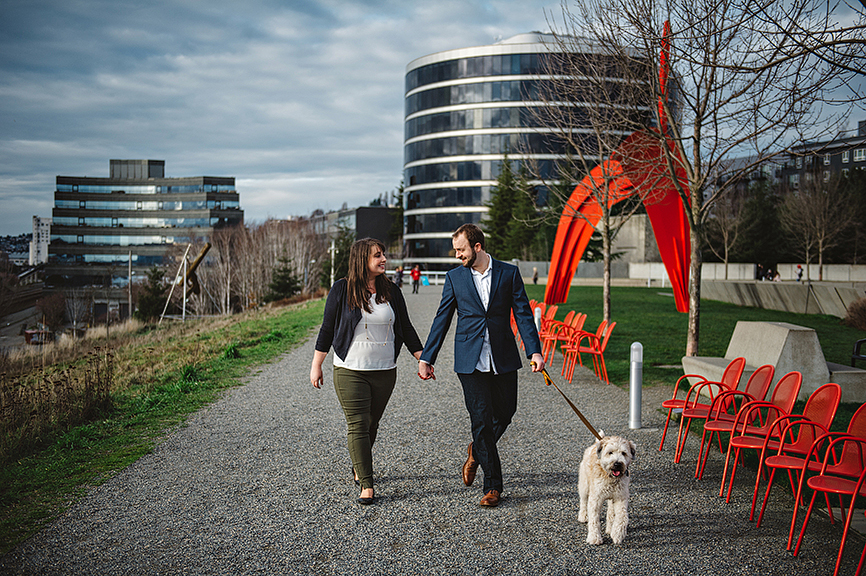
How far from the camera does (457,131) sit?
2837 inches

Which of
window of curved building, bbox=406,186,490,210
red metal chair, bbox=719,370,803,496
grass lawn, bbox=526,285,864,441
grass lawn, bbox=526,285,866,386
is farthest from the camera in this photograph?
window of curved building, bbox=406,186,490,210

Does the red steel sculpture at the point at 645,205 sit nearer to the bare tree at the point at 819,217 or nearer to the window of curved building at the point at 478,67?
the bare tree at the point at 819,217

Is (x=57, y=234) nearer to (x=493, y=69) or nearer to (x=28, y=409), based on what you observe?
(x=493, y=69)

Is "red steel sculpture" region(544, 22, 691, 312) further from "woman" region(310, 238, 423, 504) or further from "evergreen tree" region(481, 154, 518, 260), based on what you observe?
"evergreen tree" region(481, 154, 518, 260)

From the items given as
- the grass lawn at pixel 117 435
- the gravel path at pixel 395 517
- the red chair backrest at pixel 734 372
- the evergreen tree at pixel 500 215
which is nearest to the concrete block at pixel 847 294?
the red chair backrest at pixel 734 372

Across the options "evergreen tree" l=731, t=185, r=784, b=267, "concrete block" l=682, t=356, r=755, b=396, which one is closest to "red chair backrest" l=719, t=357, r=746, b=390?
"concrete block" l=682, t=356, r=755, b=396

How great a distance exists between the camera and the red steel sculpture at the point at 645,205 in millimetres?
15008

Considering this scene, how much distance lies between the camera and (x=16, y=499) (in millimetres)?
5062

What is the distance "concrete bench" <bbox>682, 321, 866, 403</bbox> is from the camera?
322 inches

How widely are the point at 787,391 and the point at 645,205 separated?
13053mm

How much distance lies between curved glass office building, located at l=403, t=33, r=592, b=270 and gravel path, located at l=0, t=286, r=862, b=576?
61665 millimetres

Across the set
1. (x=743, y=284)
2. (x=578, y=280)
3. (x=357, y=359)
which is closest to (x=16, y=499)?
(x=357, y=359)

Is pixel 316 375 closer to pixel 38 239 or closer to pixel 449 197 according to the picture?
pixel 449 197

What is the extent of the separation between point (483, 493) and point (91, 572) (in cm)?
275
